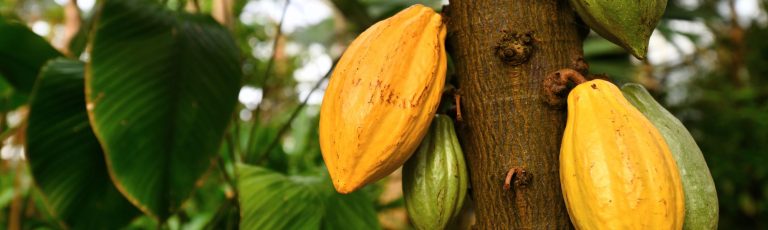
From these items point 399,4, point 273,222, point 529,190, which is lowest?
point 399,4

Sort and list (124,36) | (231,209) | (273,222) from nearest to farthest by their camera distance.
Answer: (273,222), (124,36), (231,209)

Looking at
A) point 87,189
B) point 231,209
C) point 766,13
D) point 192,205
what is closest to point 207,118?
point 87,189

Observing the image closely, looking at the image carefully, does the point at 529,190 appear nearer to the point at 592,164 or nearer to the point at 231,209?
the point at 592,164

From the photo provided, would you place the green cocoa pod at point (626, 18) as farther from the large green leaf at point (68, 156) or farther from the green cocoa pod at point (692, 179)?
the large green leaf at point (68, 156)

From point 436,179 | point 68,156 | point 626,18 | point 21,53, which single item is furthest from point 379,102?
point 21,53

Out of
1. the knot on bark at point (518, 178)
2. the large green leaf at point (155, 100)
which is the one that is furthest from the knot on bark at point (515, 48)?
the large green leaf at point (155, 100)

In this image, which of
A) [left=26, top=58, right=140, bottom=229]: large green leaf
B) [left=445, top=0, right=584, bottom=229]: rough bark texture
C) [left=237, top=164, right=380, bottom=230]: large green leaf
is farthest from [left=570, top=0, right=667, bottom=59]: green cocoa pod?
[left=26, top=58, right=140, bottom=229]: large green leaf
